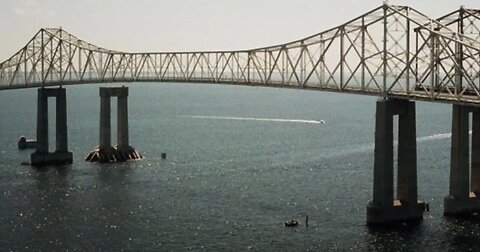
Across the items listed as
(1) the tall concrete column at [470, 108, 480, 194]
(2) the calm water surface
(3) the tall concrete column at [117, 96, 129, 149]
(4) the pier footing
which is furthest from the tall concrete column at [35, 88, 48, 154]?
(1) the tall concrete column at [470, 108, 480, 194]

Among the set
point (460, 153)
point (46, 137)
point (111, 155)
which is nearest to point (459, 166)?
point (460, 153)

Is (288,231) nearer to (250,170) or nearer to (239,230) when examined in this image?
(239,230)

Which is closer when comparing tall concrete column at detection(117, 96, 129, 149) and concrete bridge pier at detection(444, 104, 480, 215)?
concrete bridge pier at detection(444, 104, 480, 215)

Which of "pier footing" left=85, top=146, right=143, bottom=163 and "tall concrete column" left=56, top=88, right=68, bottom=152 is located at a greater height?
"tall concrete column" left=56, top=88, right=68, bottom=152

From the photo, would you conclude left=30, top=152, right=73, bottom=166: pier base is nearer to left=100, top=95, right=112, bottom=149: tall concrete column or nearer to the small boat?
left=100, top=95, right=112, bottom=149: tall concrete column

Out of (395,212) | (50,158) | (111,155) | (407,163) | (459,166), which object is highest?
(407,163)

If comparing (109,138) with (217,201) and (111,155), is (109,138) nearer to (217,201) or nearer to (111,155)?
(111,155)

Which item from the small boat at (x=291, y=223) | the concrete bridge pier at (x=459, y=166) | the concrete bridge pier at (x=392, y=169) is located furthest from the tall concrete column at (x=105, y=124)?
the concrete bridge pier at (x=459, y=166)
